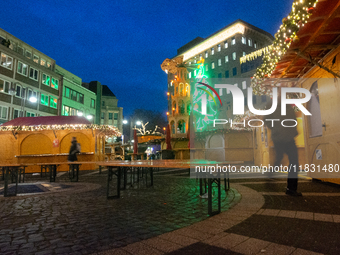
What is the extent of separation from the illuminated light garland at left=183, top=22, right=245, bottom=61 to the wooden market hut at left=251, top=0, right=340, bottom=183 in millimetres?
43880

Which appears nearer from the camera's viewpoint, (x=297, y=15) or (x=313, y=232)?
(x=313, y=232)

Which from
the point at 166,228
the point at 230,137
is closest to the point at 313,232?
the point at 166,228

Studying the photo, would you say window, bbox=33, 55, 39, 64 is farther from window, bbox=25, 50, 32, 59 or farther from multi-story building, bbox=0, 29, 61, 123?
window, bbox=25, 50, 32, 59

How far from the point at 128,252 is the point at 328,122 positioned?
289 inches

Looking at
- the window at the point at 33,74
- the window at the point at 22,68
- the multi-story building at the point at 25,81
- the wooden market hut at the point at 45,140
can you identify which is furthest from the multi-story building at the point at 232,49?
the wooden market hut at the point at 45,140

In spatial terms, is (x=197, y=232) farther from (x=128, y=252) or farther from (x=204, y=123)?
(x=204, y=123)

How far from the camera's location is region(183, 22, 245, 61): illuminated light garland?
4706 centimetres

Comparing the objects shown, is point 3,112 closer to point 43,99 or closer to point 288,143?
point 43,99

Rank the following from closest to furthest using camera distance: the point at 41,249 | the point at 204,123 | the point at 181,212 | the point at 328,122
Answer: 1. the point at 41,249
2. the point at 181,212
3. the point at 328,122
4. the point at 204,123

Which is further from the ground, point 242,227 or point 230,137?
point 230,137

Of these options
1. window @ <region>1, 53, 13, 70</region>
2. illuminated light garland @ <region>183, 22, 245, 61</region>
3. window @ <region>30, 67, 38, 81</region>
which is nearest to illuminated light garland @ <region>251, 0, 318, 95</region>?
window @ <region>1, 53, 13, 70</region>

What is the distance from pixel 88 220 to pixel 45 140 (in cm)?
1668

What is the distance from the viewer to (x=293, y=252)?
231 centimetres

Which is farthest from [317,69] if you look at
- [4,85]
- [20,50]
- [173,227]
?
[20,50]
